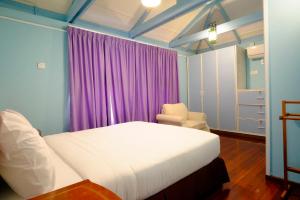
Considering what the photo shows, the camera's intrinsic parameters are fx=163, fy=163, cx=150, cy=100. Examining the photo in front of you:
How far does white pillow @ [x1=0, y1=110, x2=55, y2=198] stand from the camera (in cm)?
80

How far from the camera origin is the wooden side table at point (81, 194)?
2.22ft

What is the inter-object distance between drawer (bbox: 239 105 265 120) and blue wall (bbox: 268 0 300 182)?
1.81 metres

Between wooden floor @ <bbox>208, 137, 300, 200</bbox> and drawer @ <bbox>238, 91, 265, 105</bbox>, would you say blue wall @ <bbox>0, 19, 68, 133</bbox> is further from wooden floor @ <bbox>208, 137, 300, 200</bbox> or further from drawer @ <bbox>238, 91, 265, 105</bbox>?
drawer @ <bbox>238, 91, 265, 105</bbox>

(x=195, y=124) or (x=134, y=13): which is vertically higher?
(x=134, y=13)

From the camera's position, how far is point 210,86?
452 cm

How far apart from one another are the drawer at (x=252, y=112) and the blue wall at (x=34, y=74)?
3.86m

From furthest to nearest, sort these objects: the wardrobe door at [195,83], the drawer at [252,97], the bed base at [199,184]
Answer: the wardrobe door at [195,83]
the drawer at [252,97]
the bed base at [199,184]

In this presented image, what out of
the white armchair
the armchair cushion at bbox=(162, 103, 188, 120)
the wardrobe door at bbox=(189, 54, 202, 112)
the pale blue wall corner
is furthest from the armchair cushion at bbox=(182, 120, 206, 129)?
the pale blue wall corner

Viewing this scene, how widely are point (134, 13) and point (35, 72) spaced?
209 centimetres

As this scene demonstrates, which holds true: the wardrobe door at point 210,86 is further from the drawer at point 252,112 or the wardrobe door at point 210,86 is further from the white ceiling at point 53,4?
the white ceiling at point 53,4

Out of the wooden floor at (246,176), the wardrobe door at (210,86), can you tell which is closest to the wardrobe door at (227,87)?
the wardrobe door at (210,86)

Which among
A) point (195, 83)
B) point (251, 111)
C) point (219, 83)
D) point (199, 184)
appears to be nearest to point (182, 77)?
point (195, 83)

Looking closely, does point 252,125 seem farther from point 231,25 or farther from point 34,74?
point 34,74

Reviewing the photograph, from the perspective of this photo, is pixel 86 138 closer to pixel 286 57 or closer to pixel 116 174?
pixel 116 174
